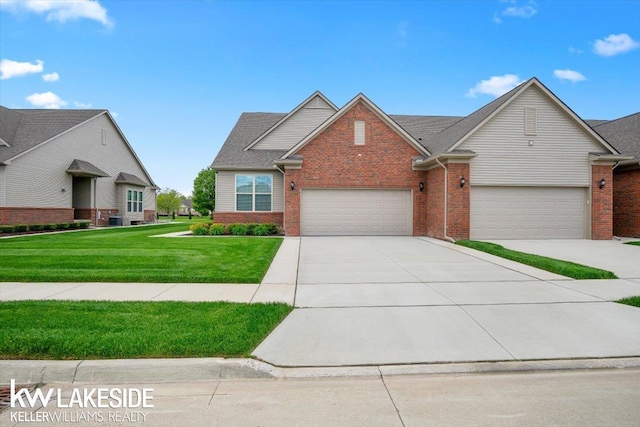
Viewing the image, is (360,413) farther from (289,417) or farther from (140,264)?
(140,264)

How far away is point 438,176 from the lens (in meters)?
15.5

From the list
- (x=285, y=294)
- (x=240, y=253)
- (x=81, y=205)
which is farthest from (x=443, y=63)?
(x=81, y=205)

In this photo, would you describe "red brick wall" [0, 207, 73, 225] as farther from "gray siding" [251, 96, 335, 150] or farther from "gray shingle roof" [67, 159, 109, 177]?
"gray siding" [251, 96, 335, 150]

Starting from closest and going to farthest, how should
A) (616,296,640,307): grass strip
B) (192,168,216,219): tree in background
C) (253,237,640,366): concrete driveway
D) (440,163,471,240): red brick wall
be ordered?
(253,237,640,366): concrete driveway
(616,296,640,307): grass strip
(440,163,471,240): red brick wall
(192,168,216,219): tree in background

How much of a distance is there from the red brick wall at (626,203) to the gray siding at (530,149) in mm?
2969

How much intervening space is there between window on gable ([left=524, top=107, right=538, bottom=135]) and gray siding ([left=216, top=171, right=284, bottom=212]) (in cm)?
1169

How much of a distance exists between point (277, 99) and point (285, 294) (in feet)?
87.3

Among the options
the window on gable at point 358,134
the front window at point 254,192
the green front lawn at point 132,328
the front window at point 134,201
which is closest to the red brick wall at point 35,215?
the front window at point 134,201

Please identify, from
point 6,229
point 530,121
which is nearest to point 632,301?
point 530,121

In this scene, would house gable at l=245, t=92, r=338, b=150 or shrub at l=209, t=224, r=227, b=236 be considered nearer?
shrub at l=209, t=224, r=227, b=236

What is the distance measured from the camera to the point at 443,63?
22125 millimetres

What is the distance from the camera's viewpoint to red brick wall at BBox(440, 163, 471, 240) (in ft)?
47.8

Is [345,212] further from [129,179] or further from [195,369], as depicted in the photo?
[129,179]

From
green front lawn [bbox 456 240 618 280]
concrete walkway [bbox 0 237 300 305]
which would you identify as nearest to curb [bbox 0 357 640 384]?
concrete walkway [bbox 0 237 300 305]
